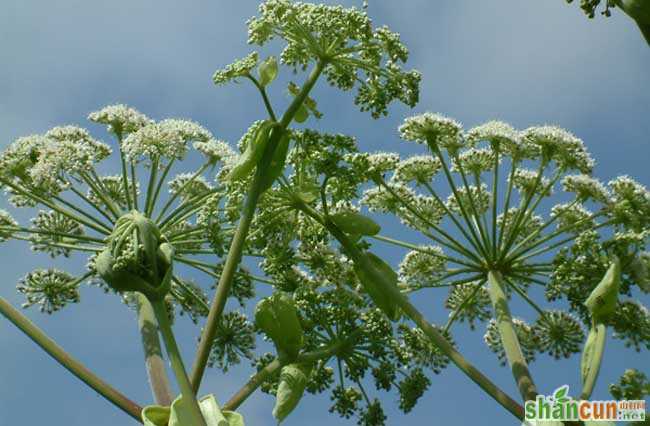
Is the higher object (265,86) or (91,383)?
(265,86)

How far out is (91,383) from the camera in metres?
3.90

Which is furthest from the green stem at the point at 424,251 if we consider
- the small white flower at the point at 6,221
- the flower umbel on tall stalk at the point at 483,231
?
the small white flower at the point at 6,221

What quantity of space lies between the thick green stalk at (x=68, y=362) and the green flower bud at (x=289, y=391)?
3.48 feet

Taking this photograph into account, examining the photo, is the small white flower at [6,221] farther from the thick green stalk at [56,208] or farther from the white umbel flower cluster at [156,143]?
the white umbel flower cluster at [156,143]

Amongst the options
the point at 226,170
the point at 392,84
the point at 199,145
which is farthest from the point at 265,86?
the point at 199,145

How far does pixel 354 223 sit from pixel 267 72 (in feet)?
3.66

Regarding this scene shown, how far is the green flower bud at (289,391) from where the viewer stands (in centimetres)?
474

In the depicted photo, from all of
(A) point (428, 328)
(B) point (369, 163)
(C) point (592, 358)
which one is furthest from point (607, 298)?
(B) point (369, 163)

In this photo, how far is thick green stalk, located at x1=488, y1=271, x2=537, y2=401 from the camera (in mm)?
5148

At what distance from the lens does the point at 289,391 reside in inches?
186

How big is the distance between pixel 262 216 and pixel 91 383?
6.33 ft

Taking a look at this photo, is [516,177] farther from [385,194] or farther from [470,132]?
[385,194]

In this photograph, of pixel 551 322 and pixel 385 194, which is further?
pixel 385 194

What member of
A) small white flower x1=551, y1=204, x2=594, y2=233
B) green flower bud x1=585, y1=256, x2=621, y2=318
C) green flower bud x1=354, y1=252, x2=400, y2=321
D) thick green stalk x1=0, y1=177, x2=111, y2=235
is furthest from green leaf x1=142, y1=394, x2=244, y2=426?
small white flower x1=551, y1=204, x2=594, y2=233
